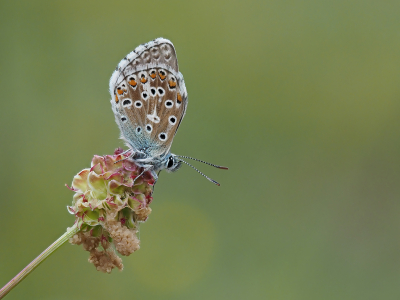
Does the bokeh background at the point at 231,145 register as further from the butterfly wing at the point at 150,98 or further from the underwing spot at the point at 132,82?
the underwing spot at the point at 132,82

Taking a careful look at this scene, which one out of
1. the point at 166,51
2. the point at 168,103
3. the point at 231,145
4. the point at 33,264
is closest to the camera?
the point at 33,264

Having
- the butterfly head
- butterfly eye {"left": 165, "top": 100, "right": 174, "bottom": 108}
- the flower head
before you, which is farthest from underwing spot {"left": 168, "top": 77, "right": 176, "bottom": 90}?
the flower head

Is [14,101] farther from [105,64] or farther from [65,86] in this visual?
[105,64]

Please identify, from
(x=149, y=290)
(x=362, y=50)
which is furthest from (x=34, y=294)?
(x=362, y=50)

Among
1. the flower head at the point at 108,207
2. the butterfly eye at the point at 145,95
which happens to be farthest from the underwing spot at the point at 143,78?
the flower head at the point at 108,207

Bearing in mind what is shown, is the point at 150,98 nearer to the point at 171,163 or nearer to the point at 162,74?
the point at 162,74

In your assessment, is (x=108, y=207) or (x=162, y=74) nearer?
(x=108, y=207)

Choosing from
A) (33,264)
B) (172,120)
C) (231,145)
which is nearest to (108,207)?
(33,264)
